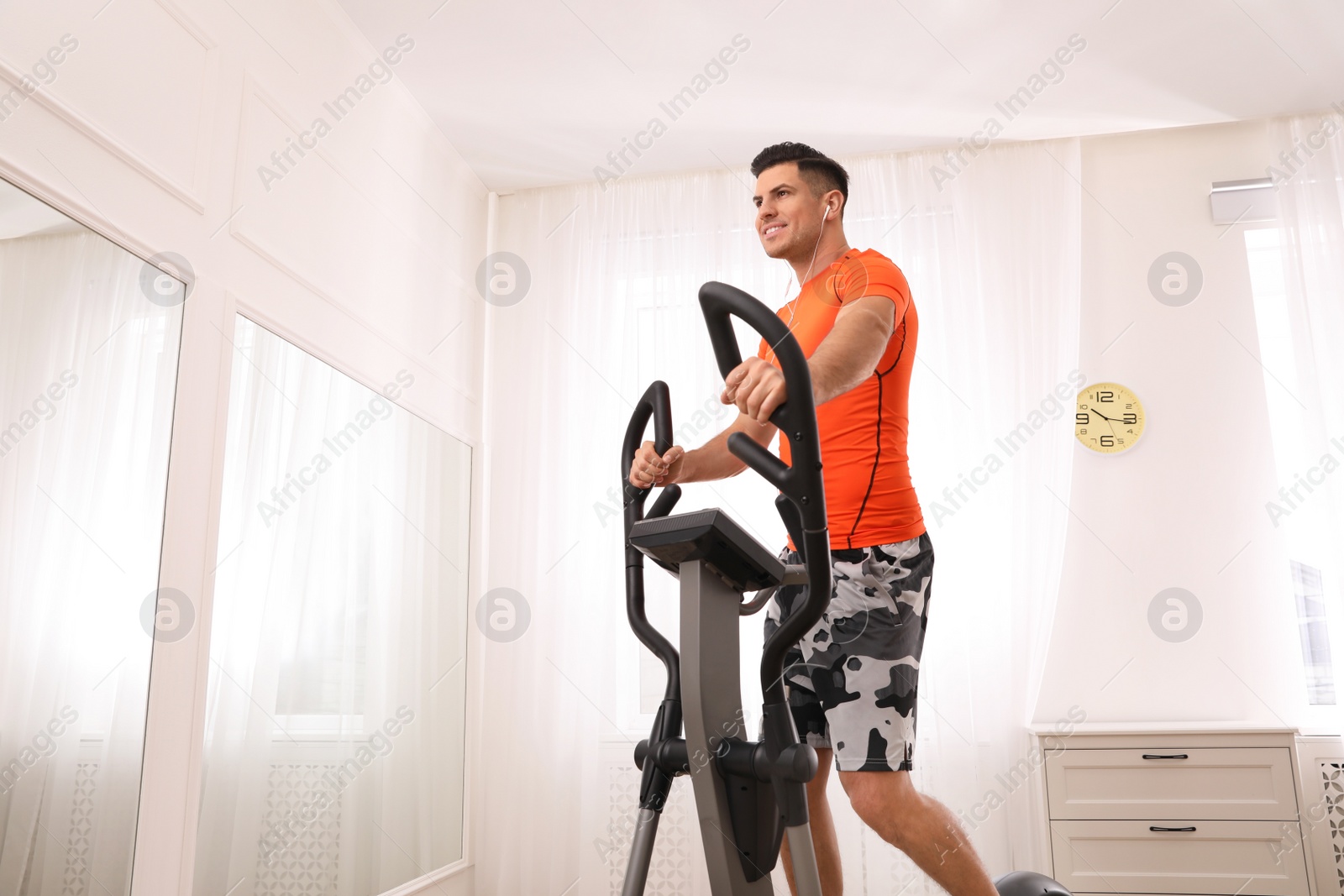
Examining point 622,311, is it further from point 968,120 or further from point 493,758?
point 493,758

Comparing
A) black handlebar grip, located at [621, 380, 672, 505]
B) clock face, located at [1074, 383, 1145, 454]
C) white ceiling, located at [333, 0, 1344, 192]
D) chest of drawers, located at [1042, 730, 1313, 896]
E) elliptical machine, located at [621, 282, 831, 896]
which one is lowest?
chest of drawers, located at [1042, 730, 1313, 896]

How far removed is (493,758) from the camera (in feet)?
11.5

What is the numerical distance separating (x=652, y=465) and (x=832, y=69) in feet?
7.61

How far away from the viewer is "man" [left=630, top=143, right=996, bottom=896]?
58.8 inches

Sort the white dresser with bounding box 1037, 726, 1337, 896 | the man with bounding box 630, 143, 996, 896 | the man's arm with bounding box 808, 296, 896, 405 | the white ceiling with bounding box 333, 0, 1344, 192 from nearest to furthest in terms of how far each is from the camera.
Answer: the man's arm with bounding box 808, 296, 896, 405, the man with bounding box 630, 143, 996, 896, the white dresser with bounding box 1037, 726, 1337, 896, the white ceiling with bounding box 333, 0, 1344, 192

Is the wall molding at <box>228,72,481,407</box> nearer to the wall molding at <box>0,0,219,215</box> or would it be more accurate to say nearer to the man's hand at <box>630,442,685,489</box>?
the wall molding at <box>0,0,219,215</box>

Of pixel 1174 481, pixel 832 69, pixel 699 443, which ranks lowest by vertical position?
pixel 1174 481

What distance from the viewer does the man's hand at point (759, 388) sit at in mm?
1062

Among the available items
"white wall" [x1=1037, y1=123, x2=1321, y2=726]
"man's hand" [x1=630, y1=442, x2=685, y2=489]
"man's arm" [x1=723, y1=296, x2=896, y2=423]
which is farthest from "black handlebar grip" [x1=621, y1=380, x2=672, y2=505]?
"white wall" [x1=1037, y1=123, x2=1321, y2=726]

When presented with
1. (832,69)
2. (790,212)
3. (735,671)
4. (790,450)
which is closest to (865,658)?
(735,671)

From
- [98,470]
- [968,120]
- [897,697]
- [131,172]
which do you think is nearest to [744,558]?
[897,697]

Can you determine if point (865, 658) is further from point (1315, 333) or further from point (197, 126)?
point (1315, 333)

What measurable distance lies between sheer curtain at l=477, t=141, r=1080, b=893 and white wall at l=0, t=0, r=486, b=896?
59cm

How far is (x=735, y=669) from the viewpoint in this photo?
1159mm
